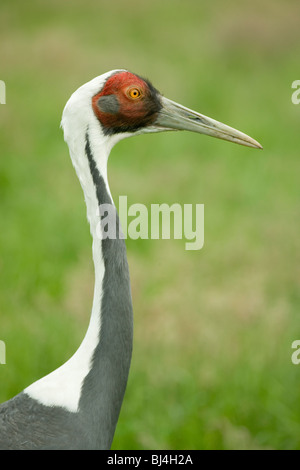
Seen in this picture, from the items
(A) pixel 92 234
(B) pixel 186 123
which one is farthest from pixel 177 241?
(A) pixel 92 234

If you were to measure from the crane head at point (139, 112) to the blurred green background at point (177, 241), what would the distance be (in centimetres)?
202

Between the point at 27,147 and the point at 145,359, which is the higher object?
the point at 27,147

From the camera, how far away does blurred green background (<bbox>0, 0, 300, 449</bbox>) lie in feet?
15.1

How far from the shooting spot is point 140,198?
23.8 feet

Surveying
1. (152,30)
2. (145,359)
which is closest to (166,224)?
(145,359)

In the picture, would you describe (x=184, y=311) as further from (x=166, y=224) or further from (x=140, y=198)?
(x=140, y=198)

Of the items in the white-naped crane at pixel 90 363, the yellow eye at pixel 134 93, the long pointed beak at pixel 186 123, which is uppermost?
the yellow eye at pixel 134 93

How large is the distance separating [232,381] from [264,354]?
373 mm

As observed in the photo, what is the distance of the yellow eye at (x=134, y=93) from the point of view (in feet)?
9.86

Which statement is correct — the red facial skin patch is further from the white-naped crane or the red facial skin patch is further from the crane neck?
the crane neck

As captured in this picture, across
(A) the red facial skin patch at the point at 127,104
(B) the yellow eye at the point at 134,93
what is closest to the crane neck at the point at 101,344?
(A) the red facial skin patch at the point at 127,104

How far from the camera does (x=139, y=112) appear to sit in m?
3.05

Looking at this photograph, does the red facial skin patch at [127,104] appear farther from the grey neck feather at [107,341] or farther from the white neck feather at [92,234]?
the grey neck feather at [107,341]

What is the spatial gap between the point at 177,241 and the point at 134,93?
12.0 feet
